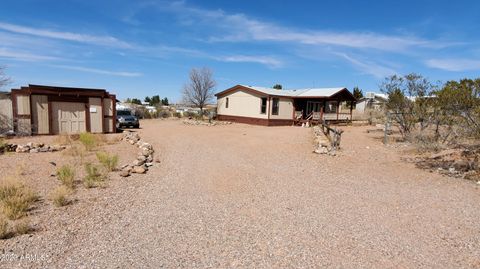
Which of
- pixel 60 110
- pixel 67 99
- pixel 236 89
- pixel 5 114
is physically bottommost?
pixel 5 114

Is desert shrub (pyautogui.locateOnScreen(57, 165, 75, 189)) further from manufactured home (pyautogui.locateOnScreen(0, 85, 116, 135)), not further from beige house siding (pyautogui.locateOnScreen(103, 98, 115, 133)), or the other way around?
beige house siding (pyautogui.locateOnScreen(103, 98, 115, 133))

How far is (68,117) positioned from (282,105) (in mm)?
16074

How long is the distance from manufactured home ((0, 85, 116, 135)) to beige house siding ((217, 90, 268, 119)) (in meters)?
11.8

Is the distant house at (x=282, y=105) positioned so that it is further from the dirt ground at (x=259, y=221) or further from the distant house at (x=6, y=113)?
the distant house at (x=6, y=113)

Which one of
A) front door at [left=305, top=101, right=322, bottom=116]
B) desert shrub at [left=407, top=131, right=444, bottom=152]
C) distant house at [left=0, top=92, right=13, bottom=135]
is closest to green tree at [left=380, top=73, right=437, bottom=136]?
desert shrub at [left=407, top=131, right=444, bottom=152]

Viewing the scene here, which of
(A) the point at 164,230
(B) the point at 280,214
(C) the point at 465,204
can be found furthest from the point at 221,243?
(C) the point at 465,204

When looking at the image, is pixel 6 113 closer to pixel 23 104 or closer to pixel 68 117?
pixel 23 104

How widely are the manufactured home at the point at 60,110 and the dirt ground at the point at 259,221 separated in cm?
781

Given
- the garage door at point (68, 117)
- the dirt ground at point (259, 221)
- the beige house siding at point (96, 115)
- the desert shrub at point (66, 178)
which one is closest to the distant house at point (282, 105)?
the beige house siding at point (96, 115)

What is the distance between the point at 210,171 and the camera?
28.7 feet

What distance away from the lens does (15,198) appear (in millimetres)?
5344

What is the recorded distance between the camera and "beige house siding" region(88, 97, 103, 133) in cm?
1770

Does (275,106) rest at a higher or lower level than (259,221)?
higher

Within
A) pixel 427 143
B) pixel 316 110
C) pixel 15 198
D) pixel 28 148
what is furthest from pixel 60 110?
pixel 316 110
